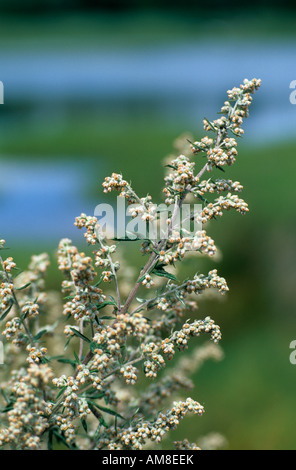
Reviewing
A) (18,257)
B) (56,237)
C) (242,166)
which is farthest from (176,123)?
(18,257)

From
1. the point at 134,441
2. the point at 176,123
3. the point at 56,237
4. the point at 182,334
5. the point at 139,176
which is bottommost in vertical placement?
the point at 134,441

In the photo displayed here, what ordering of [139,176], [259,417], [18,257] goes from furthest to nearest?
[139,176] < [18,257] < [259,417]

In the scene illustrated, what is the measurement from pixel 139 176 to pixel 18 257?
8.10 ft

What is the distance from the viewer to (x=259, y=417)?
2867 mm

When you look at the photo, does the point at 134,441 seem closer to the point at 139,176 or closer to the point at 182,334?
the point at 182,334

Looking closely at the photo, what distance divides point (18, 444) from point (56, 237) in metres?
5.21

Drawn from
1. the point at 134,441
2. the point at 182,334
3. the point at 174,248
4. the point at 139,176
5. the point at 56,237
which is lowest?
Result: the point at 134,441

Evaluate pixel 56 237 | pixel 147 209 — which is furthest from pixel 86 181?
pixel 147 209

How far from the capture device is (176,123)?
8930 millimetres

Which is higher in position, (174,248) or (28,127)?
(28,127)

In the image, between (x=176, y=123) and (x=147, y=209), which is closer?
(x=147, y=209)

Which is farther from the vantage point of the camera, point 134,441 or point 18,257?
point 18,257

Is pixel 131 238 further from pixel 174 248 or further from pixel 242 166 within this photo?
pixel 242 166

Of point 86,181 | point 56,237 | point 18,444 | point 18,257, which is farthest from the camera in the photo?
point 86,181
